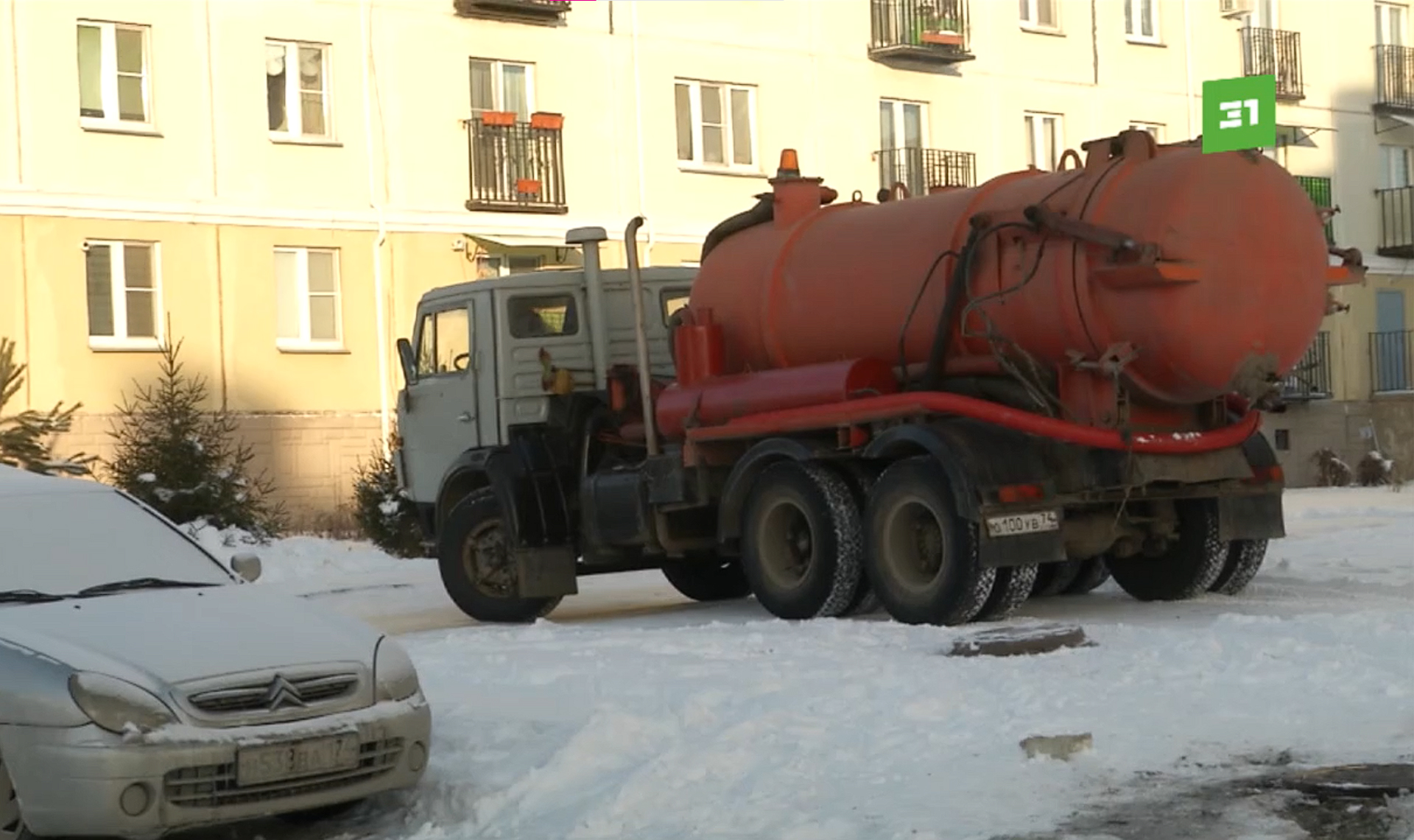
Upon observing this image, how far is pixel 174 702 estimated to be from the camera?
8.06 meters

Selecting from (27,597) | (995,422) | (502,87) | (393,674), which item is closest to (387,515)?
(502,87)

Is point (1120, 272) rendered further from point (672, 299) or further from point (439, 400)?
point (439, 400)

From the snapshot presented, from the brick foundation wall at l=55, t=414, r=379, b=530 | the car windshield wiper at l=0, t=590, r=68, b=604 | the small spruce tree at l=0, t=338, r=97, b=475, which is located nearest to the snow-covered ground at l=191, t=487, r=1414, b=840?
the car windshield wiper at l=0, t=590, r=68, b=604

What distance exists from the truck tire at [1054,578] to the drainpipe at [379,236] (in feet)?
57.3

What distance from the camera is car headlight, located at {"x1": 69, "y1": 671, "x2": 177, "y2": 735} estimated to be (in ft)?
26.0

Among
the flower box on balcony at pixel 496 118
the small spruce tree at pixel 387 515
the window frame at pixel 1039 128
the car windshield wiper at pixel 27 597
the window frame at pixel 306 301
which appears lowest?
the small spruce tree at pixel 387 515

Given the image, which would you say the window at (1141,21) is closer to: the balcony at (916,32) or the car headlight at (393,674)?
the balcony at (916,32)

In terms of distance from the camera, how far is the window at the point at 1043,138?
40594 mm

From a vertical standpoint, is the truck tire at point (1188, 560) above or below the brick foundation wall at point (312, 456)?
below

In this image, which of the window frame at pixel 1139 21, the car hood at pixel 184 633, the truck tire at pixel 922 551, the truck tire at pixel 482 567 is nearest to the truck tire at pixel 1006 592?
the truck tire at pixel 922 551

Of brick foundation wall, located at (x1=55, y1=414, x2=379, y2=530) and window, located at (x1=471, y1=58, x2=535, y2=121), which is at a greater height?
window, located at (x1=471, y1=58, x2=535, y2=121)

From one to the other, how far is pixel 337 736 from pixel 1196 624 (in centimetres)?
679

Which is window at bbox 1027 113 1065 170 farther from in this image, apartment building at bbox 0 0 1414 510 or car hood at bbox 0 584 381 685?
car hood at bbox 0 584 381 685

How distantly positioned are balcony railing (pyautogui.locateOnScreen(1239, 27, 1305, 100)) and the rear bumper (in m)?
38.1
